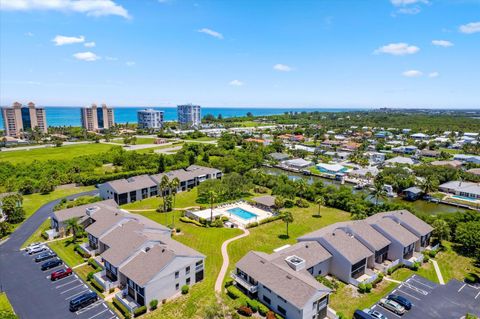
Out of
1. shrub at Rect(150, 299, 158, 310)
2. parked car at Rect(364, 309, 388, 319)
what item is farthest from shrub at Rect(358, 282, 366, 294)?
shrub at Rect(150, 299, 158, 310)

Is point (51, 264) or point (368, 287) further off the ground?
point (51, 264)

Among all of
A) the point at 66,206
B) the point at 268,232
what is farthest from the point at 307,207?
the point at 66,206

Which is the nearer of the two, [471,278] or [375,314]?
[375,314]

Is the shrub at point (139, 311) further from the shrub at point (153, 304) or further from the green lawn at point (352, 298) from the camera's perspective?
the green lawn at point (352, 298)

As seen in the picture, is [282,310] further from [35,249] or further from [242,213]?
[35,249]

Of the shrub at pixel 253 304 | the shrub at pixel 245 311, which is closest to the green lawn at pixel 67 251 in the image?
the shrub at pixel 245 311

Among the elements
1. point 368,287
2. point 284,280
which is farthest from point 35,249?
point 368,287
